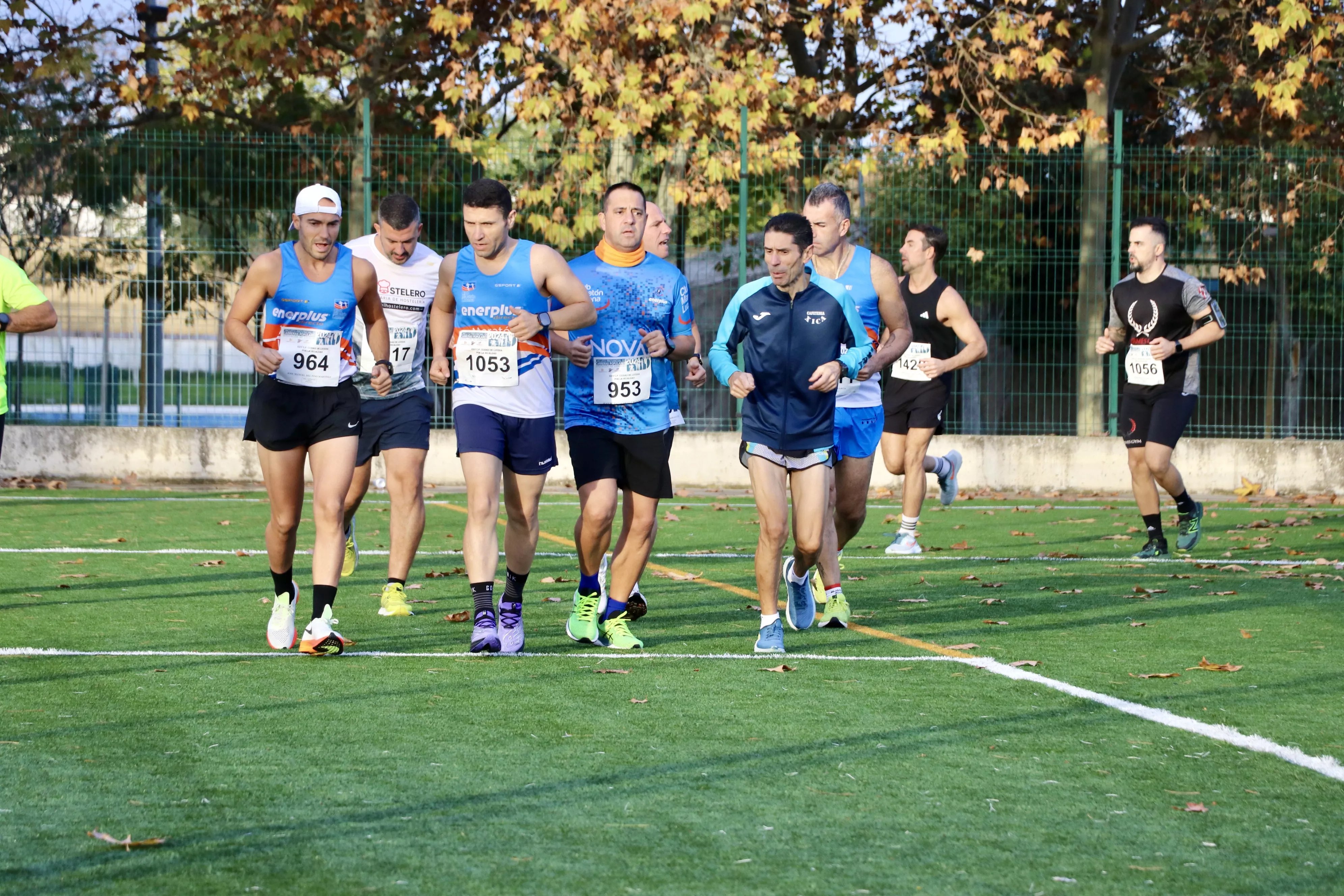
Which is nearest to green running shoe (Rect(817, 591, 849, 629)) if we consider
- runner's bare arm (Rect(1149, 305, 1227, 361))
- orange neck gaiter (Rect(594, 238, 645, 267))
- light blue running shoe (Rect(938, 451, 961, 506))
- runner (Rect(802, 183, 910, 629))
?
runner (Rect(802, 183, 910, 629))

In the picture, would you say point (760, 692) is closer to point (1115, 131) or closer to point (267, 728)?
point (267, 728)

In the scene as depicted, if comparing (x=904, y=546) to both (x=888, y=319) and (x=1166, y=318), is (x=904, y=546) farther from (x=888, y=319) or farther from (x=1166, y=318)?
(x=888, y=319)

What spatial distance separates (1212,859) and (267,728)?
2.95m

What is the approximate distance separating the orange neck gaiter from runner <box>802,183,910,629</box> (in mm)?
819

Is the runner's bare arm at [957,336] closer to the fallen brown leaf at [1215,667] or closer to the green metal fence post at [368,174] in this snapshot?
the fallen brown leaf at [1215,667]

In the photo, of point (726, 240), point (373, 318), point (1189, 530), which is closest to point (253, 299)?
point (373, 318)

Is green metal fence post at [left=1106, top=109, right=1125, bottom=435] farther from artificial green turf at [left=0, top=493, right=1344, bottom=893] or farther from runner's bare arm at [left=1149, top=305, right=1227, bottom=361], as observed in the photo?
artificial green turf at [left=0, top=493, right=1344, bottom=893]

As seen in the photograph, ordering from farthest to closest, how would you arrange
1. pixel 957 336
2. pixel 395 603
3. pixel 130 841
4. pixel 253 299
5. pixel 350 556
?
pixel 957 336 < pixel 350 556 < pixel 395 603 < pixel 253 299 < pixel 130 841

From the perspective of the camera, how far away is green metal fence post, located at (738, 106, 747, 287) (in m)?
17.5

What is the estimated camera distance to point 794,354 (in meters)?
7.47

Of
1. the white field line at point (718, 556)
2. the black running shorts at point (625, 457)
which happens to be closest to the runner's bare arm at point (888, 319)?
the black running shorts at point (625, 457)

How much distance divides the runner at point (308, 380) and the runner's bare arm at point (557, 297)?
0.76m

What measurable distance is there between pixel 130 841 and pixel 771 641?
367 centimetres

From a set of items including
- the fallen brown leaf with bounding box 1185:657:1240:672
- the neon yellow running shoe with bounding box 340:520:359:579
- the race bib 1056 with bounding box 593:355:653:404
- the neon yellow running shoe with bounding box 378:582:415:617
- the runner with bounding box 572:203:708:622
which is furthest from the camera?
the neon yellow running shoe with bounding box 340:520:359:579
